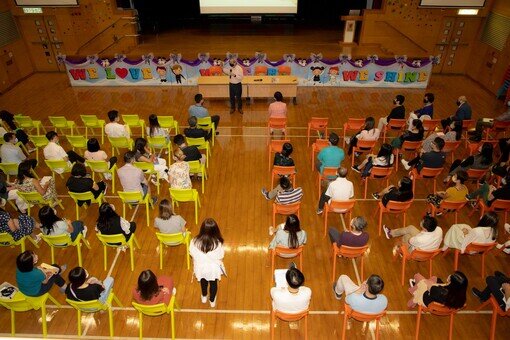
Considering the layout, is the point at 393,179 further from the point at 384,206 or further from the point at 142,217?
the point at 142,217

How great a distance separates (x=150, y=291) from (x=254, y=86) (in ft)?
26.8

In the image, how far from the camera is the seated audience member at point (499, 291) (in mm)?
4387

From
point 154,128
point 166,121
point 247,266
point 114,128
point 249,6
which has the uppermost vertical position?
point 249,6

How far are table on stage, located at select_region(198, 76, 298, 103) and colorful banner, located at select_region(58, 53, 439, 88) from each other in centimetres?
85

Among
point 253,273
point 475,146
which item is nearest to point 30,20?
point 253,273

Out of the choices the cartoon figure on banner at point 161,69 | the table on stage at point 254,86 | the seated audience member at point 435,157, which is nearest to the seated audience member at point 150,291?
the seated audience member at point 435,157

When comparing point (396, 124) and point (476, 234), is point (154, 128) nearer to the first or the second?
point (396, 124)

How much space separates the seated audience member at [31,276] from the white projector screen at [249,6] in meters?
14.4

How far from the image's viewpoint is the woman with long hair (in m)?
4.42

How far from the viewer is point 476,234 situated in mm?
5035

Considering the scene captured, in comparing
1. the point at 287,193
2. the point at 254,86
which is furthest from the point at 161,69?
the point at 287,193

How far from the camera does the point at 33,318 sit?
4953mm

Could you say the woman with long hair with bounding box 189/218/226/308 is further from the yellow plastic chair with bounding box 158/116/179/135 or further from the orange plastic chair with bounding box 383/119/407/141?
the orange plastic chair with bounding box 383/119/407/141

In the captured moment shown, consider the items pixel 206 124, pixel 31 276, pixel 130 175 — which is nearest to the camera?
pixel 31 276
